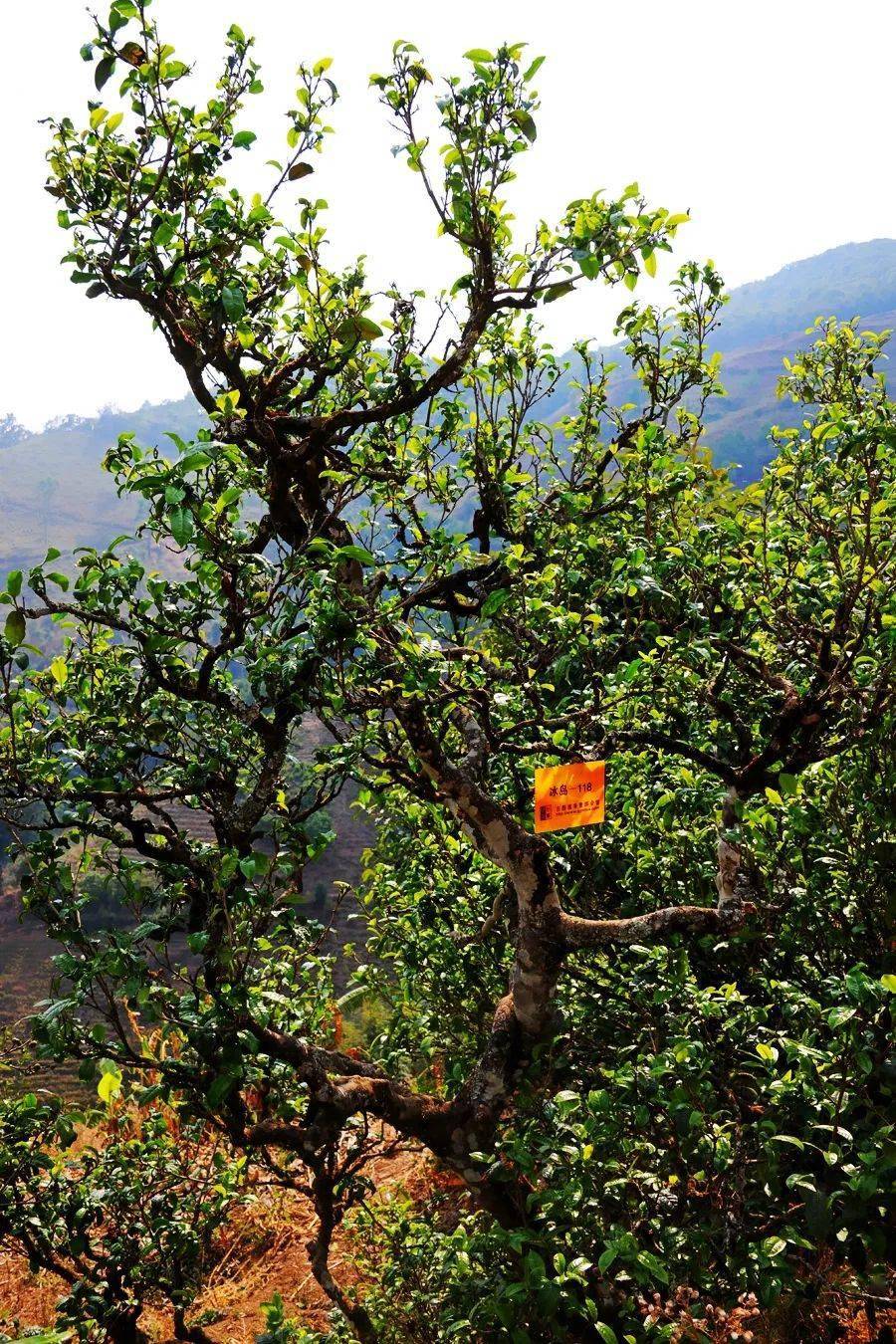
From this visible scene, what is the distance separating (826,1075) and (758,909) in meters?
0.86

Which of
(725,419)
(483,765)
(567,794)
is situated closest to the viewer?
(567,794)

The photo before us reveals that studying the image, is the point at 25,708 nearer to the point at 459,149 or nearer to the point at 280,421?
the point at 280,421

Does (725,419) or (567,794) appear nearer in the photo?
(567,794)

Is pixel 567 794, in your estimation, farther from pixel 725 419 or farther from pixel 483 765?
pixel 725 419

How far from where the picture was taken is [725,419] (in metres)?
77.4

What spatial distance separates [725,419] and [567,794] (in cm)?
8090

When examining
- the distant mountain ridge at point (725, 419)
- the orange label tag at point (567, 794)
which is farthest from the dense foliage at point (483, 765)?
the distant mountain ridge at point (725, 419)

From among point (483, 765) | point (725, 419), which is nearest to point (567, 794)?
point (483, 765)

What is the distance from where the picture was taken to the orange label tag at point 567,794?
10.1ft

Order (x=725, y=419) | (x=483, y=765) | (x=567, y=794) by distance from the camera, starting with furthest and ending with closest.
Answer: (x=725, y=419), (x=483, y=765), (x=567, y=794)

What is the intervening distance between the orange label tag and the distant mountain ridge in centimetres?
5939

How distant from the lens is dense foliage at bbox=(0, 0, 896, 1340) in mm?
2369

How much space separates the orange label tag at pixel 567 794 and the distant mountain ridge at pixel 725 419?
59.4 meters

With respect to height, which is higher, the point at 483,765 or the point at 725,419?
the point at 725,419
